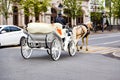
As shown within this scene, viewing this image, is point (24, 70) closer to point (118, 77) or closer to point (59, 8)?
point (118, 77)

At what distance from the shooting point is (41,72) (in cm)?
1212

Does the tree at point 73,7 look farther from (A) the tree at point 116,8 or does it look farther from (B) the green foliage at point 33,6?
(A) the tree at point 116,8

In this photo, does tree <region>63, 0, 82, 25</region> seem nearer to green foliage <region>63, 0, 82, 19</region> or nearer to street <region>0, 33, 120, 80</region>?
green foliage <region>63, 0, 82, 19</region>

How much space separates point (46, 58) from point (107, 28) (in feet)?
160

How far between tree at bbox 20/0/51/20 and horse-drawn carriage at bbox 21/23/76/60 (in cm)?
2411

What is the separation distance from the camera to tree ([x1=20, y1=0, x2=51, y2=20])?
4009cm

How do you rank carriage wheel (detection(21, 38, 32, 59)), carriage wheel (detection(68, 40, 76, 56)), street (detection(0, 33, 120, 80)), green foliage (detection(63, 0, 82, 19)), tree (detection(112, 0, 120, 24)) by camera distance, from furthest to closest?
tree (detection(112, 0, 120, 24)) → green foliage (detection(63, 0, 82, 19)) → carriage wheel (detection(68, 40, 76, 56)) → carriage wheel (detection(21, 38, 32, 59)) → street (detection(0, 33, 120, 80))

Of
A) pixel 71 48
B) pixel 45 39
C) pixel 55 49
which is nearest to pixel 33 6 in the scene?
pixel 71 48

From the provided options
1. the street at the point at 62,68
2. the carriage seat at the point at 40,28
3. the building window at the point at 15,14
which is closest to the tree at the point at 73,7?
the building window at the point at 15,14

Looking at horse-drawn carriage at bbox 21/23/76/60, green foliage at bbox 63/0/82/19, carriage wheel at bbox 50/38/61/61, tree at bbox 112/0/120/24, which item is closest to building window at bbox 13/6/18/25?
green foliage at bbox 63/0/82/19

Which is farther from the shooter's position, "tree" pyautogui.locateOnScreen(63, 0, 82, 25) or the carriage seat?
"tree" pyautogui.locateOnScreen(63, 0, 82, 25)

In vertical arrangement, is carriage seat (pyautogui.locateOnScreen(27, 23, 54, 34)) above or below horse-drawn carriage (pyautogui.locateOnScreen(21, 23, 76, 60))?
above

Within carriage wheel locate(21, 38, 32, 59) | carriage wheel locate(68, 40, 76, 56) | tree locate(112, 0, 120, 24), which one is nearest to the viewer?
carriage wheel locate(21, 38, 32, 59)

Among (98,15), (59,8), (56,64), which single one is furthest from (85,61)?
(98,15)
